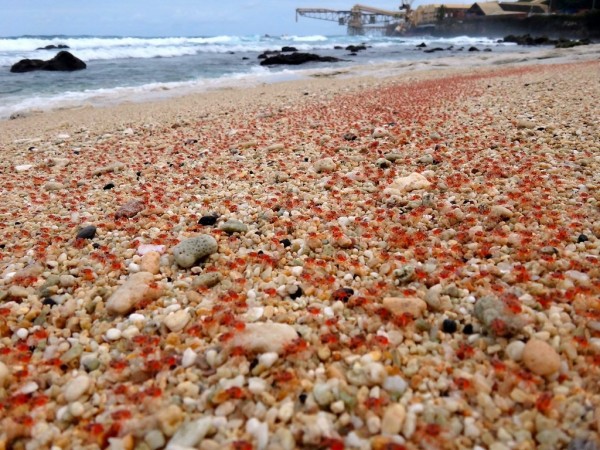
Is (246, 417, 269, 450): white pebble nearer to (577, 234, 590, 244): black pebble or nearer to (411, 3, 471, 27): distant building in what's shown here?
(577, 234, 590, 244): black pebble

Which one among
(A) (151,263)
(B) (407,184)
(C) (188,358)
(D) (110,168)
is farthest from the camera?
(D) (110,168)

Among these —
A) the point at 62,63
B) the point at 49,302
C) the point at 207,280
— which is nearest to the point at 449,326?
the point at 207,280

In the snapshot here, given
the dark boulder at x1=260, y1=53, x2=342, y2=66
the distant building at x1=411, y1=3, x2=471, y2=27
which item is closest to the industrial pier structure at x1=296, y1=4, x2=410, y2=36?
the distant building at x1=411, y1=3, x2=471, y2=27

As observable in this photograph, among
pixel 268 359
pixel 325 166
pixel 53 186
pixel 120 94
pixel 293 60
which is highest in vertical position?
pixel 293 60

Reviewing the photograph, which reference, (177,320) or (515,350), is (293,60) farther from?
(515,350)

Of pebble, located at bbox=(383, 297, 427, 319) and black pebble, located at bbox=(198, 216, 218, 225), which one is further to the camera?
black pebble, located at bbox=(198, 216, 218, 225)

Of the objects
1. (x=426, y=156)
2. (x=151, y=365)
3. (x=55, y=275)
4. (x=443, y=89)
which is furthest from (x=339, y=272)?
(x=443, y=89)
